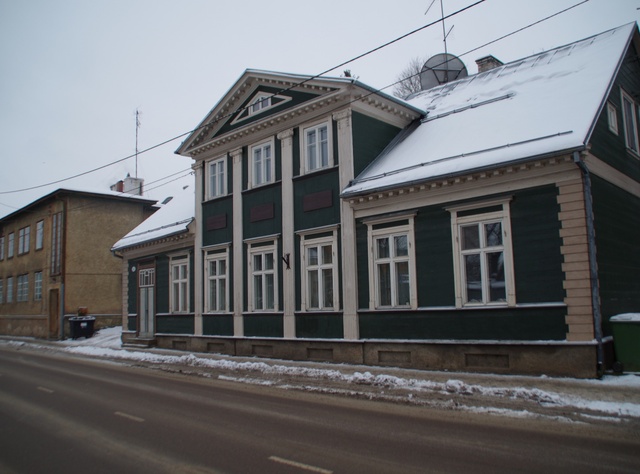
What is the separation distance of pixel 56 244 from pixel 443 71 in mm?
26071

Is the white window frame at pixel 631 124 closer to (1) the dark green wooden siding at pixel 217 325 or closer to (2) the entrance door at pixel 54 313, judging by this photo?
(1) the dark green wooden siding at pixel 217 325

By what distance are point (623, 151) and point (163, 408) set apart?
13.6m

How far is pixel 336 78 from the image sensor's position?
16.8 meters

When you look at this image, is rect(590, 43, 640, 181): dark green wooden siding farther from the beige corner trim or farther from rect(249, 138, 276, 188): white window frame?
rect(249, 138, 276, 188): white window frame

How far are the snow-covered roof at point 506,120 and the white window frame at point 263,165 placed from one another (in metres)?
3.93

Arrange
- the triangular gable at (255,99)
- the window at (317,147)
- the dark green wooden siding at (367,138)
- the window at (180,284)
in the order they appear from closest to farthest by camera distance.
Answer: the dark green wooden siding at (367,138) < the window at (317,147) < the triangular gable at (255,99) < the window at (180,284)

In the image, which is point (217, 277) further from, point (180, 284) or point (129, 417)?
point (129, 417)

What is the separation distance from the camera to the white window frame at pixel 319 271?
16719 millimetres

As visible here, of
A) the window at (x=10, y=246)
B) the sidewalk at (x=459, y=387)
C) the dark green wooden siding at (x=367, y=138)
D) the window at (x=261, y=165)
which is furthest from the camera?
the window at (x=10, y=246)

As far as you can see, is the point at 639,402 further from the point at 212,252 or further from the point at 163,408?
the point at 212,252

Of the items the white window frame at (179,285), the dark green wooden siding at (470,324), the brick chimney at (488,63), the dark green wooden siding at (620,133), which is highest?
the brick chimney at (488,63)

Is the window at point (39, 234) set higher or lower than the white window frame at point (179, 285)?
higher

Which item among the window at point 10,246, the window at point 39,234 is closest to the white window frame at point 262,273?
the window at point 39,234

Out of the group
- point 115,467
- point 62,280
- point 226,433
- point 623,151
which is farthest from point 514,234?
point 62,280
